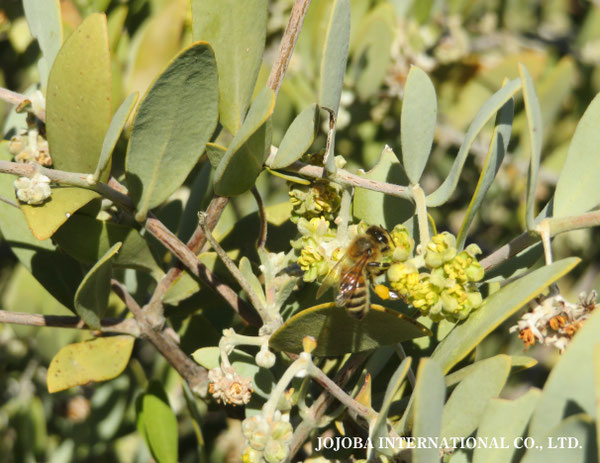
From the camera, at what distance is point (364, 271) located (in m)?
1.39

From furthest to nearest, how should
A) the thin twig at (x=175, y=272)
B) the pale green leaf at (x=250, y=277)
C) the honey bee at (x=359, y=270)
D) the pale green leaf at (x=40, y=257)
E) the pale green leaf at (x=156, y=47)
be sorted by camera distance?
the pale green leaf at (x=156, y=47) < the pale green leaf at (x=40, y=257) < the thin twig at (x=175, y=272) < the pale green leaf at (x=250, y=277) < the honey bee at (x=359, y=270)

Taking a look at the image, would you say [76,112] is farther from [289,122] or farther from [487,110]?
[289,122]

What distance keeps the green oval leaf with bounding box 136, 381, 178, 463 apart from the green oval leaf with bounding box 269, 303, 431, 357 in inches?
21.0

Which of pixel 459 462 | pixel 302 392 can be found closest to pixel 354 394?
pixel 302 392

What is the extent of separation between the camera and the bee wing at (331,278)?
1.29 m

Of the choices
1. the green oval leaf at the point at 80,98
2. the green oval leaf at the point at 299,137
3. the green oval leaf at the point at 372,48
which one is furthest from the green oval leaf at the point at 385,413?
the green oval leaf at the point at 372,48

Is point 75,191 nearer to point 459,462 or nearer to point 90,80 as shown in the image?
point 90,80

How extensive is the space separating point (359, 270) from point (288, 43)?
1.54ft

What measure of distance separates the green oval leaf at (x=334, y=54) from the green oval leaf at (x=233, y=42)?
7.7 inches

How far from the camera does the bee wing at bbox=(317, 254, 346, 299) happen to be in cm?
129

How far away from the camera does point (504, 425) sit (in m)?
1.13

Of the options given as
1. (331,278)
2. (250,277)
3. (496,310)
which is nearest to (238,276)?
(250,277)

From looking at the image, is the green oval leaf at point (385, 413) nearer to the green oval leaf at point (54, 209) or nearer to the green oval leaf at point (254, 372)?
the green oval leaf at point (254, 372)

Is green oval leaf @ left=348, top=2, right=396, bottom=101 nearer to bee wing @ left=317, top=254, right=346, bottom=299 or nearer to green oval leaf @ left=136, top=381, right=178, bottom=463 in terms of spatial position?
bee wing @ left=317, top=254, right=346, bottom=299
